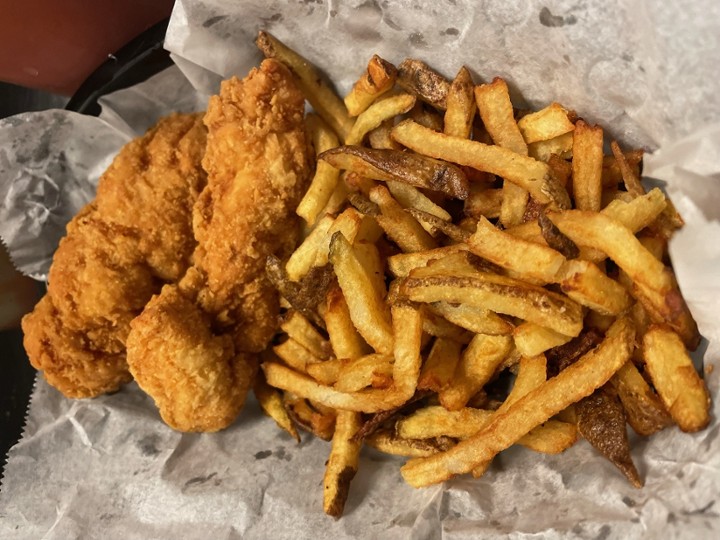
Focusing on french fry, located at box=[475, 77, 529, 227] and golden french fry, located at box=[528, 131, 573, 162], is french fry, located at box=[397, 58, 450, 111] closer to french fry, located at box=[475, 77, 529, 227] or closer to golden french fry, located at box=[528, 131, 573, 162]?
french fry, located at box=[475, 77, 529, 227]

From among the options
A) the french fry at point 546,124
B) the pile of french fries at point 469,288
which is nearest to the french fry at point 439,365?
the pile of french fries at point 469,288

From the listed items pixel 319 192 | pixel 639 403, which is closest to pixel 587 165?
pixel 639 403

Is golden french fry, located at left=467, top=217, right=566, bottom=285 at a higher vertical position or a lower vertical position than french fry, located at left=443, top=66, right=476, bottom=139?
lower

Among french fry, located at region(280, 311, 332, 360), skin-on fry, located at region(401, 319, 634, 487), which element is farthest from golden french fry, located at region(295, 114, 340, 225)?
skin-on fry, located at region(401, 319, 634, 487)

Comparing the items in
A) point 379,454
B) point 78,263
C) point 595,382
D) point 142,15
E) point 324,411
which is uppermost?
point 142,15

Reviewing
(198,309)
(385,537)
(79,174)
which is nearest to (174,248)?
(198,309)

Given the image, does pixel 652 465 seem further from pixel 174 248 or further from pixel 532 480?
pixel 174 248

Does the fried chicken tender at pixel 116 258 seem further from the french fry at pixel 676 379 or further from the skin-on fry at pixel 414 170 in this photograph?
the french fry at pixel 676 379
